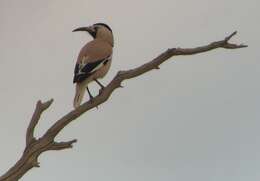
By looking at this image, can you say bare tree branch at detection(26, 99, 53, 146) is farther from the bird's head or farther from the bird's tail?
the bird's head

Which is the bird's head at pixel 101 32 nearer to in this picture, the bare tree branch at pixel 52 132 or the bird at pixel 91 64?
the bird at pixel 91 64

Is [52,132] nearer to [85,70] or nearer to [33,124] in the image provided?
[33,124]

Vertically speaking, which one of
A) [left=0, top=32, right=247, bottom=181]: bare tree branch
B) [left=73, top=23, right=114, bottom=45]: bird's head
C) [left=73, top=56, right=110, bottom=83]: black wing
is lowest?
[left=0, top=32, right=247, bottom=181]: bare tree branch

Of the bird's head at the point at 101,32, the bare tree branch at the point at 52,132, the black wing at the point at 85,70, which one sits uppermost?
the bird's head at the point at 101,32

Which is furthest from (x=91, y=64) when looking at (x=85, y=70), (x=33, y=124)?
(x=33, y=124)

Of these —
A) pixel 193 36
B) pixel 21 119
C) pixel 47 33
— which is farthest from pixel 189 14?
pixel 21 119

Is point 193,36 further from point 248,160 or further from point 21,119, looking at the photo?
point 21,119

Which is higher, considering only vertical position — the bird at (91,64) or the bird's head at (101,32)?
the bird's head at (101,32)

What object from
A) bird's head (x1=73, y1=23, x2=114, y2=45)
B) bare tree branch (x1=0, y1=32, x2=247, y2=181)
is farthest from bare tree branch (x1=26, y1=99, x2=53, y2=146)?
bird's head (x1=73, y1=23, x2=114, y2=45)

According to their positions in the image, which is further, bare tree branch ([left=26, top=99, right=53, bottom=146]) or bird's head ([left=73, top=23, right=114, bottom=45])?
bird's head ([left=73, top=23, right=114, bottom=45])

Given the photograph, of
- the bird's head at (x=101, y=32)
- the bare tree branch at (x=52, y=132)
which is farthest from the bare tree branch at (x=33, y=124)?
the bird's head at (x=101, y=32)

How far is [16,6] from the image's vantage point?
1.44 m

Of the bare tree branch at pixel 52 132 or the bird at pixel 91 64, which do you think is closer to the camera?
the bare tree branch at pixel 52 132

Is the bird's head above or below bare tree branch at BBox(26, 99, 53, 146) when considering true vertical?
above
